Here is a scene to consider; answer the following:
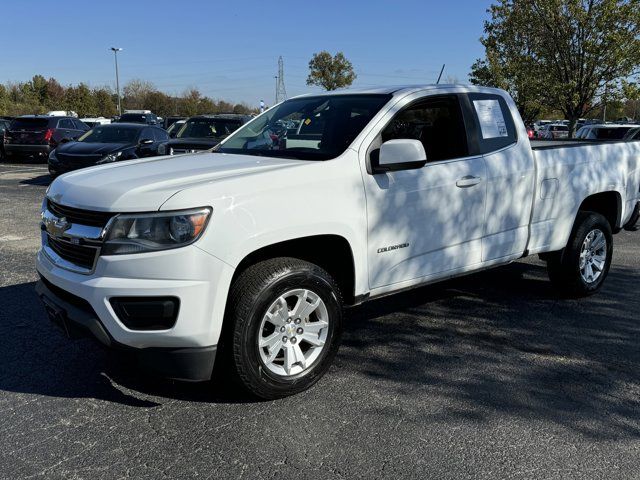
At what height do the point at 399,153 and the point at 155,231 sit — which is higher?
the point at 399,153

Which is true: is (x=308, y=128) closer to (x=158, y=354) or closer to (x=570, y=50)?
(x=158, y=354)

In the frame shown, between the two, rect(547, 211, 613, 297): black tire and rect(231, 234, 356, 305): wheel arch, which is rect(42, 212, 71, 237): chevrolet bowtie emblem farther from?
rect(547, 211, 613, 297): black tire

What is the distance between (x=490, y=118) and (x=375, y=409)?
2505mm

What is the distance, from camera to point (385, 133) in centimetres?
395

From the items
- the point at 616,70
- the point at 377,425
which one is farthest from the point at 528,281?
the point at 616,70

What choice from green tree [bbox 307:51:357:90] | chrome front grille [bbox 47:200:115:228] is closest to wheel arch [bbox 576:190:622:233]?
chrome front grille [bbox 47:200:115:228]

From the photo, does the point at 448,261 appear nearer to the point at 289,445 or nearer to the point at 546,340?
the point at 546,340

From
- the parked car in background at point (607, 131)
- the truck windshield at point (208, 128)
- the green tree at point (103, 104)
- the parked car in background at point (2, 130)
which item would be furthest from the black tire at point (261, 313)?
the green tree at point (103, 104)

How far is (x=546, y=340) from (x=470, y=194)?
1.28 m

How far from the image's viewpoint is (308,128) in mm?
4273

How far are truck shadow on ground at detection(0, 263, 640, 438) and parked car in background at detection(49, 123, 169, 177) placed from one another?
7.51 meters

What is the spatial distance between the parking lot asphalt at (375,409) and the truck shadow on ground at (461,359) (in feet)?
0.04

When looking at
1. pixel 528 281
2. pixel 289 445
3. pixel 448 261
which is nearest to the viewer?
pixel 289 445

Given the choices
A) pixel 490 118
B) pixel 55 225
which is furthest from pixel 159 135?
pixel 55 225
